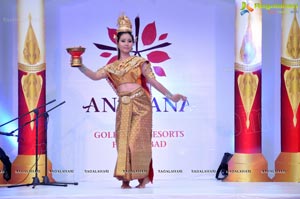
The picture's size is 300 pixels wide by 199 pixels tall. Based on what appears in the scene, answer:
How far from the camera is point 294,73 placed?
5.99 metres

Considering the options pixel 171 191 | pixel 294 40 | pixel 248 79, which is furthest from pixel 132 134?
pixel 294 40

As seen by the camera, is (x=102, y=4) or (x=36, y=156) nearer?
(x=36, y=156)

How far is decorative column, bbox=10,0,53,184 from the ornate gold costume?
2.97ft

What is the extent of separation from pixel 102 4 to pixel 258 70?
166cm

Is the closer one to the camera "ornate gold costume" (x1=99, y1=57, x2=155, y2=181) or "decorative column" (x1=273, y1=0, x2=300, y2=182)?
"ornate gold costume" (x1=99, y1=57, x2=155, y2=181)

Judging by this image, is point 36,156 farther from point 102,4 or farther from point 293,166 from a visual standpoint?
point 293,166

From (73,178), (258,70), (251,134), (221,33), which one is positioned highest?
(221,33)

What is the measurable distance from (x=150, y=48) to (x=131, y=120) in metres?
1.00

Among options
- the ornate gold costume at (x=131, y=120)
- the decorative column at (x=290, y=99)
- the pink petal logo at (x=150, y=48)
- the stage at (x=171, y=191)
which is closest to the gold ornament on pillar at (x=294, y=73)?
the decorative column at (x=290, y=99)

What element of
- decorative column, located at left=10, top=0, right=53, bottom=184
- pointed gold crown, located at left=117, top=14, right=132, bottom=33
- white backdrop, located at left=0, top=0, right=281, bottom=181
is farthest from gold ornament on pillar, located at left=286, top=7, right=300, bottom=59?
decorative column, located at left=10, top=0, right=53, bottom=184

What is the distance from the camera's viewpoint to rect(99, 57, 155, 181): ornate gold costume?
17.4 feet

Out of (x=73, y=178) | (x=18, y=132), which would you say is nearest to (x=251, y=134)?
(x=73, y=178)

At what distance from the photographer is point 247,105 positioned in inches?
235

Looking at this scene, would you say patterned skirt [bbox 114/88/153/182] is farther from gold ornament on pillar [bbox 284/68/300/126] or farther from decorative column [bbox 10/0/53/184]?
gold ornament on pillar [bbox 284/68/300/126]
